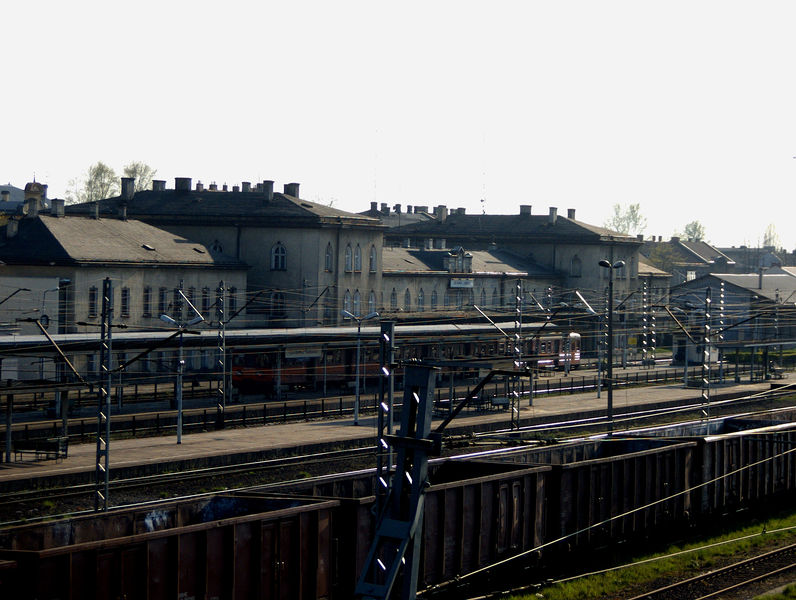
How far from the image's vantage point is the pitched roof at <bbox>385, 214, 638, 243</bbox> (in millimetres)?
89750

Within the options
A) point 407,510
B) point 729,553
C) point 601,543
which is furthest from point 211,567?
point 729,553

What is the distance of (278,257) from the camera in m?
66.8

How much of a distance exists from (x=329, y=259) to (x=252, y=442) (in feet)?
100.0

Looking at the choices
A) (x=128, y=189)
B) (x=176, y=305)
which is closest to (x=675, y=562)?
(x=176, y=305)

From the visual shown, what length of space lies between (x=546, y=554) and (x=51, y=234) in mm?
39944

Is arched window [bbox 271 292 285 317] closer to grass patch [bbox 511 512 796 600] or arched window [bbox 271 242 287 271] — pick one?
arched window [bbox 271 242 287 271]

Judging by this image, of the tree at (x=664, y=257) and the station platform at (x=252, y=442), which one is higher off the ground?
the tree at (x=664, y=257)

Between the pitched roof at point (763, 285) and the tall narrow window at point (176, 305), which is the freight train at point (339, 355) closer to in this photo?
the tall narrow window at point (176, 305)

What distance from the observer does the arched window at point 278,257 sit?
218 ft

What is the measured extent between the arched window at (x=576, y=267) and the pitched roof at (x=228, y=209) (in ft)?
79.4

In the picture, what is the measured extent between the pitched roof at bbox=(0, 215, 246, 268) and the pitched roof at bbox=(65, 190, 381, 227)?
4873mm

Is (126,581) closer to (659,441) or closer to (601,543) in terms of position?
(601,543)

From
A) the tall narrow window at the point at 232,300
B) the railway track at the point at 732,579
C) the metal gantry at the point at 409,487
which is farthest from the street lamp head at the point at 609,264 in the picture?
the metal gantry at the point at 409,487

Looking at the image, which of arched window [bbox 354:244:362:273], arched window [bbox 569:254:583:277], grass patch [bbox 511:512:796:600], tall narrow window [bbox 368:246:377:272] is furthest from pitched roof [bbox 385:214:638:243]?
grass patch [bbox 511:512:796:600]
